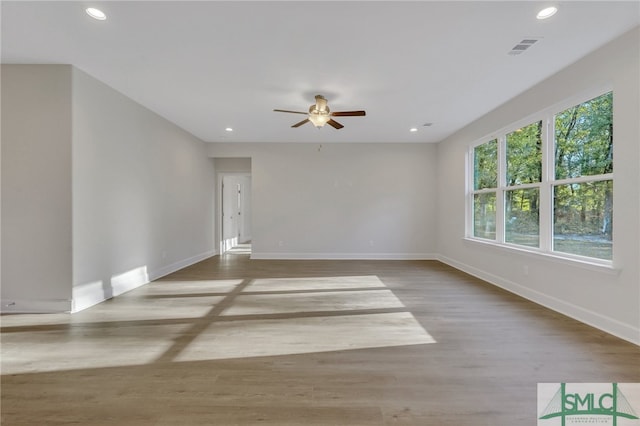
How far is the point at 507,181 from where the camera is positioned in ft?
16.0

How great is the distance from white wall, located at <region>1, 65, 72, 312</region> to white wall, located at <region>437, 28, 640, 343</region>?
5.54 metres

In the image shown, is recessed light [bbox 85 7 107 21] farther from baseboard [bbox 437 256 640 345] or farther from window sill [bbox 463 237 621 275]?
baseboard [bbox 437 256 640 345]

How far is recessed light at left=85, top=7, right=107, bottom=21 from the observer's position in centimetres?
245

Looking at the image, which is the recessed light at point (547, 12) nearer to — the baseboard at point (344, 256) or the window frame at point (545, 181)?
the window frame at point (545, 181)

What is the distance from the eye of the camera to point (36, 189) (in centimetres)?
341

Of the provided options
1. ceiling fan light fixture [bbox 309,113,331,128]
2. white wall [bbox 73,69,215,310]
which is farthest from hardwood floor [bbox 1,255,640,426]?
ceiling fan light fixture [bbox 309,113,331,128]

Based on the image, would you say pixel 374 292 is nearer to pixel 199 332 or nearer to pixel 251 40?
pixel 199 332

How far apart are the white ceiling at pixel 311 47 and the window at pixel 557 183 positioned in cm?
62

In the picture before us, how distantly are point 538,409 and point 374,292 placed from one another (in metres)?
2.65

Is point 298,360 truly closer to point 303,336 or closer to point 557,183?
point 303,336

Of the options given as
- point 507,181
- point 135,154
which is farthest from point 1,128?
point 507,181

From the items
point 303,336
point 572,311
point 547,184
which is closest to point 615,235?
point 572,311

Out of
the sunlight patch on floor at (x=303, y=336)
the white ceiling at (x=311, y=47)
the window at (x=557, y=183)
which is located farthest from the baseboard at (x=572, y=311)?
the white ceiling at (x=311, y=47)

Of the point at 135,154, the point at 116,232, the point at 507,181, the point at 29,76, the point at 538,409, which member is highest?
the point at 29,76
